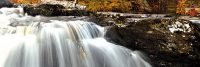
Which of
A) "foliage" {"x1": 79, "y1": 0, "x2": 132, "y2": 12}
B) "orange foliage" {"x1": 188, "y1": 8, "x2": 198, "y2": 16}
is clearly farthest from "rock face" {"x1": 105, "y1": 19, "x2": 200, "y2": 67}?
"orange foliage" {"x1": 188, "y1": 8, "x2": 198, "y2": 16}

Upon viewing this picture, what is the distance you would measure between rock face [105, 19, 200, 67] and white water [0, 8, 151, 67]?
0.26m

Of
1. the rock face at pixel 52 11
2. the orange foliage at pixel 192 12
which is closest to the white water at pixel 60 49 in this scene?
the rock face at pixel 52 11

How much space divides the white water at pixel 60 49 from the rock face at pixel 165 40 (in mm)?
256

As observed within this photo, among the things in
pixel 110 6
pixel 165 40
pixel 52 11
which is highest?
pixel 165 40

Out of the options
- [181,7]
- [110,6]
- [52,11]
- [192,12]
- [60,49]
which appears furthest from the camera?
[181,7]

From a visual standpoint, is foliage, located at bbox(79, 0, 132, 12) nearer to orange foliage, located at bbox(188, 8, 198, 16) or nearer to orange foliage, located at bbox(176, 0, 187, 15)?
orange foliage, located at bbox(176, 0, 187, 15)

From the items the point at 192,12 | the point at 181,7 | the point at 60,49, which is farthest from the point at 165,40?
the point at 181,7

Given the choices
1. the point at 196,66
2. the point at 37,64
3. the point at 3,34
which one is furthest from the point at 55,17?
the point at 196,66

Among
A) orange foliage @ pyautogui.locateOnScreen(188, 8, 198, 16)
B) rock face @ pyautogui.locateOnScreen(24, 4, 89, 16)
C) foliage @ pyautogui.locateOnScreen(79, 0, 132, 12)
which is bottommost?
orange foliage @ pyautogui.locateOnScreen(188, 8, 198, 16)

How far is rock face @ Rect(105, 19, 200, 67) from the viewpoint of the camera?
8.93 m

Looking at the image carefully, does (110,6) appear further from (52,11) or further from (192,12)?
(192,12)

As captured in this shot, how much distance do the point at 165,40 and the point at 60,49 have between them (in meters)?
2.59

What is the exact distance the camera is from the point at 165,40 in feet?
29.4

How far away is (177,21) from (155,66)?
137cm
